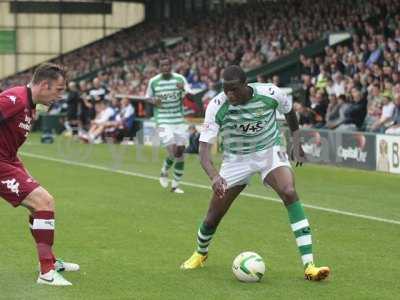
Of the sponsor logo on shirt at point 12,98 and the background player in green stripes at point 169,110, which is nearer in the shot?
the sponsor logo on shirt at point 12,98

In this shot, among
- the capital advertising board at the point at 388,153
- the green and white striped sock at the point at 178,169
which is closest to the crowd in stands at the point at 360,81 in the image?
the capital advertising board at the point at 388,153

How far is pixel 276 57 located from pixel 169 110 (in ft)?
56.0

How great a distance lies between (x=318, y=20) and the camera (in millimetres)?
35406

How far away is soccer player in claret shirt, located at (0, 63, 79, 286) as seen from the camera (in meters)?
8.66

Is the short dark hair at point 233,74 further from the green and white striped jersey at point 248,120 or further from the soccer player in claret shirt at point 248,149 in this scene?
the green and white striped jersey at point 248,120

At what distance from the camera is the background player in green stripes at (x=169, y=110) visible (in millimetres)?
17891

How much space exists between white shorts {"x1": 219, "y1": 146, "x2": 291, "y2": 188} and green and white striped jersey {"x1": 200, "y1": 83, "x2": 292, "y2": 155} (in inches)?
2.4

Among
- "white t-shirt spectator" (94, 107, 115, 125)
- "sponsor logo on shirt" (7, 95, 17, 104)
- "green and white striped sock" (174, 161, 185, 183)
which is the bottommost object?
"white t-shirt spectator" (94, 107, 115, 125)

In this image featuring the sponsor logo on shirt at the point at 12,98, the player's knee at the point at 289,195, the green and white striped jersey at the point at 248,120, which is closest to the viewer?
Result: the sponsor logo on shirt at the point at 12,98

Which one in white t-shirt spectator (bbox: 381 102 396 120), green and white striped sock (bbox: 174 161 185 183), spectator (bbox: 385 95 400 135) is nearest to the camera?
green and white striped sock (bbox: 174 161 185 183)

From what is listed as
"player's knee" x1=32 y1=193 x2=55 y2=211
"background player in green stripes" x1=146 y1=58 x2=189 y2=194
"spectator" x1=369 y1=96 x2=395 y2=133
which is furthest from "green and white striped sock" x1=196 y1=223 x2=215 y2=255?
"spectator" x1=369 y1=96 x2=395 y2=133

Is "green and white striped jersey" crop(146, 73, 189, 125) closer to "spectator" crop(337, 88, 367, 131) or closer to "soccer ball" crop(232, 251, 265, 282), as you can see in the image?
"spectator" crop(337, 88, 367, 131)

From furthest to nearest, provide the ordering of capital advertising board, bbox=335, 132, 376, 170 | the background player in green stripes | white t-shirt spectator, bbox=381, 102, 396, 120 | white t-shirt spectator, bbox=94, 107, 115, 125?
white t-shirt spectator, bbox=94, 107, 115, 125, white t-shirt spectator, bbox=381, 102, 396, 120, capital advertising board, bbox=335, 132, 376, 170, the background player in green stripes

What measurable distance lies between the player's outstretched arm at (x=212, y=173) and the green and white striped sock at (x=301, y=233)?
67 centimetres
